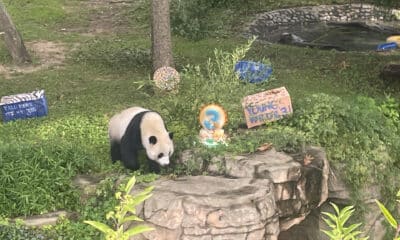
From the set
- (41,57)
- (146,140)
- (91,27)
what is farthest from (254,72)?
(91,27)

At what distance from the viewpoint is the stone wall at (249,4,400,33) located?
56.3 ft

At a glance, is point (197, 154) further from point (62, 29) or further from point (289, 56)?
point (62, 29)

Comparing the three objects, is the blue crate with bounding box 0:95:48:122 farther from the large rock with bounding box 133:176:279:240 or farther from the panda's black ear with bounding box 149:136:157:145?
the large rock with bounding box 133:176:279:240

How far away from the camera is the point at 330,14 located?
58.9 feet

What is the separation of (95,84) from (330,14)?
10543 mm

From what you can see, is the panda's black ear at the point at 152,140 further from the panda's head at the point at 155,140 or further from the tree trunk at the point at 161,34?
the tree trunk at the point at 161,34

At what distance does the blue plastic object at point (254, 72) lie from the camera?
6.92 metres

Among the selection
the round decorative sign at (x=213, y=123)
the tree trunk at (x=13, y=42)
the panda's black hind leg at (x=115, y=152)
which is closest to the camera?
the round decorative sign at (x=213, y=123)

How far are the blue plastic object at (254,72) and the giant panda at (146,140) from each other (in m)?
1.25

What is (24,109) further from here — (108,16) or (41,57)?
(108,16)

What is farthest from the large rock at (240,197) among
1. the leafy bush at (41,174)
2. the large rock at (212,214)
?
the leafy bush at (41,174)

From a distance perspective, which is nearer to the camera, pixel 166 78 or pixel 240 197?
pixel 240 197

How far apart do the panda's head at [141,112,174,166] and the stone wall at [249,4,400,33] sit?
11.9 m

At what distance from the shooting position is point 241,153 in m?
5.61
